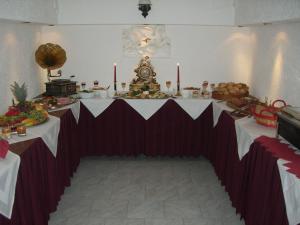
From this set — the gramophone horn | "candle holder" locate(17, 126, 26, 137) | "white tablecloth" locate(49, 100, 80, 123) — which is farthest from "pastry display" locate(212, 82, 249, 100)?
"candle holder" locate(17, 126, 26, 137)

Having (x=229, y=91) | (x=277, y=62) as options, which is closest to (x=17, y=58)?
(x=229, y=91)

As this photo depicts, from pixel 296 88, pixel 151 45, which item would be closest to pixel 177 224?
pixel 296 88

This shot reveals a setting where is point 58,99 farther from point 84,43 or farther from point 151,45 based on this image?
point 151,45

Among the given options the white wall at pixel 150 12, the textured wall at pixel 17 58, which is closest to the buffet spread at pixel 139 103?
the textured wall at pixel 17 58

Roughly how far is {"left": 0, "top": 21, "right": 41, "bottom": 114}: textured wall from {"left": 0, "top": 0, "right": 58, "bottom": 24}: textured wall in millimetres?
261

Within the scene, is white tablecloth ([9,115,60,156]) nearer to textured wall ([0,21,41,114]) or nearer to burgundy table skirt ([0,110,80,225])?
burgundy table skirt ([0,110,80,225])

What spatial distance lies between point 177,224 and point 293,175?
3.81 ft

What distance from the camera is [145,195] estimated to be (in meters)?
3.02

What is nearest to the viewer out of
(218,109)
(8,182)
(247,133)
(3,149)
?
(8,182)

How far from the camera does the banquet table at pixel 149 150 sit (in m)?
1.99

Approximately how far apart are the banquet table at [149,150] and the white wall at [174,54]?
22.8 inches

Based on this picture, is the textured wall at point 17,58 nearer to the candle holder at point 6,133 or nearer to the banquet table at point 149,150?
the banquet table at point 149,150

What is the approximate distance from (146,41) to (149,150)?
134cm

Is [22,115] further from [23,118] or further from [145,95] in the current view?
[145,95]
